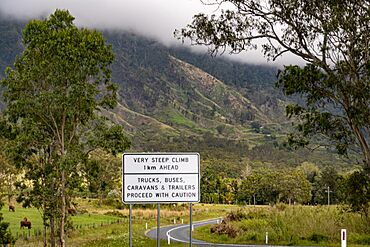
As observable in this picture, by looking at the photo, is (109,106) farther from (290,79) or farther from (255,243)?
(255,243)

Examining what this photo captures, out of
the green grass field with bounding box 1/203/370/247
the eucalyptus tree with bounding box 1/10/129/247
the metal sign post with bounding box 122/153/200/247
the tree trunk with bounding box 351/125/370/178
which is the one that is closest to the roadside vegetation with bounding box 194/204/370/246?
the green grass field with bounding box 1/203/370/247

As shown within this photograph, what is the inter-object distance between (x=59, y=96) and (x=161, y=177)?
44.7 ft

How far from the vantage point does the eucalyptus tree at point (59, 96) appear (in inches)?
1001

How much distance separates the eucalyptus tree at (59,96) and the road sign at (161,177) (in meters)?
12.3

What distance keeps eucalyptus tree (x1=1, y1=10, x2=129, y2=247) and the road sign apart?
12.3 m

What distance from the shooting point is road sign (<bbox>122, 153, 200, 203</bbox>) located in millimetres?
12984

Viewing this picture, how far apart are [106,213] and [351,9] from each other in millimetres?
54241

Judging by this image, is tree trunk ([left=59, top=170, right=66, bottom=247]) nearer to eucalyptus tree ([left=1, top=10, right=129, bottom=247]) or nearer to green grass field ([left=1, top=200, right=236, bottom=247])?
eucalyptus tree ([left=1, top=10, right=129, bottom=247])

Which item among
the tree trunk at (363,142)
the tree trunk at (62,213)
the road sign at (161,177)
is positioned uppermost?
the tree trunk at (363,142)

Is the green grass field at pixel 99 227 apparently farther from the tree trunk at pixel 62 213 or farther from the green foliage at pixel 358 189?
the green foliage at pixel 358 189

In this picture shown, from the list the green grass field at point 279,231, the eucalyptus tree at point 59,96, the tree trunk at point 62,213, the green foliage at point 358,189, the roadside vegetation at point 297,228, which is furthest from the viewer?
the green grass field at point 279,231

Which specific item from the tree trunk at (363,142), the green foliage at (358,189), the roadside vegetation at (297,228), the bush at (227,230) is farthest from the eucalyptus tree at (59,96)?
the bush at (227,230)

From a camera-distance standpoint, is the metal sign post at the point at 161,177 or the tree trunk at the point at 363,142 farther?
the tree trunk at the point at 363,142

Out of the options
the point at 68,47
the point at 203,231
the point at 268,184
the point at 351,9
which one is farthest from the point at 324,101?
the point at 268,184
